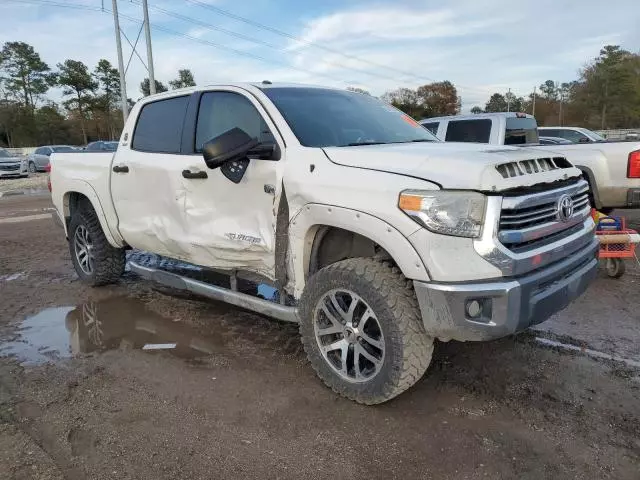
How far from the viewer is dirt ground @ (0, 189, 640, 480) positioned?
266 cm

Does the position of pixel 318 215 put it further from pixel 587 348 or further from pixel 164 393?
pixel 587 348

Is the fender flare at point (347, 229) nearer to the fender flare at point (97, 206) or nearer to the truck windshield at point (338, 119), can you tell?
the truck windshield at point (338, 119)

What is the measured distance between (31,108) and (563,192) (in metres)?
73.0

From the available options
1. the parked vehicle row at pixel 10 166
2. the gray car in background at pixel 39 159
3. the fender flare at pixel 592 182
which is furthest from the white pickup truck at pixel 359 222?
the gray car in background at pixel 39 159

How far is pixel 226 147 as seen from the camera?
334 cm

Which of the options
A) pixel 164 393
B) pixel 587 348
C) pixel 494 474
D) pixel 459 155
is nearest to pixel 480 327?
pixel 494 474

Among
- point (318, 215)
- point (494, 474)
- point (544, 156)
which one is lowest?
point (494, 474)

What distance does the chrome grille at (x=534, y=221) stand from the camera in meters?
2.79

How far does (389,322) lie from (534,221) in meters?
1.01

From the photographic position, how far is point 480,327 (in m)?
2.74

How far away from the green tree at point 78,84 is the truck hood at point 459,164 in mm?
65788

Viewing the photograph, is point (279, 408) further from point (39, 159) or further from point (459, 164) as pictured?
point (39, 159)

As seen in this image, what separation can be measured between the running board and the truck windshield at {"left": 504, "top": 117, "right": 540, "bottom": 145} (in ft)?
19.0

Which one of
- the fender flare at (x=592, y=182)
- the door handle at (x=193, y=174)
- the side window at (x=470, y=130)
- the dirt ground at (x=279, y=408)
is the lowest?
the dirt ground at (x=279, y=408)
